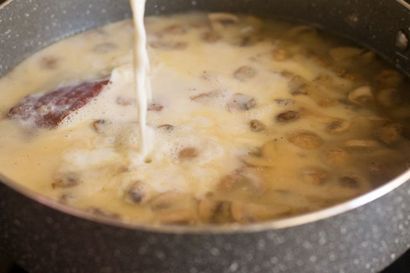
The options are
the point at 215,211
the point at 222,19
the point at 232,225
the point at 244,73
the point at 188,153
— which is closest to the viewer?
the point at 232,225

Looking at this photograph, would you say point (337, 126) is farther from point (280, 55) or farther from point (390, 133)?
point (280, 55)

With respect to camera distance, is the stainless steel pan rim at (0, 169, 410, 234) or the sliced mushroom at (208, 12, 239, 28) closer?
the stainless steel pan rim at (0, 169, 410, 234)

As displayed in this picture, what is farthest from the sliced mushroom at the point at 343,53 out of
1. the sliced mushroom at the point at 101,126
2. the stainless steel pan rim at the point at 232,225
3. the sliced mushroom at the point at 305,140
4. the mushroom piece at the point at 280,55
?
the stainless steel pan rim at the point at 232,225

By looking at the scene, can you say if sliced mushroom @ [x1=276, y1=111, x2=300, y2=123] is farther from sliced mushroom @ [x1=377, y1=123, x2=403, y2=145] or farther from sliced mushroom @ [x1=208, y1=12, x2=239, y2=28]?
sliced mushroom @ [x1=208, y1=12, x2=239, y2=28]

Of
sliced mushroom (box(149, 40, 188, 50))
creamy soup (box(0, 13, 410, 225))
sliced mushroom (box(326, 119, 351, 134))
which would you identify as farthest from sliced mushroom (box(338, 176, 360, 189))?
sliced mushroom (box(149, 40, 188, 50))

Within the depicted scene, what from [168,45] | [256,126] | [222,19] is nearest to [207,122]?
[256,126]

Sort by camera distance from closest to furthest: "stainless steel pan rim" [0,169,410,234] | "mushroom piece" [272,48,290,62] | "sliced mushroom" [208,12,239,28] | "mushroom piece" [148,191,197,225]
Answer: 1. "stainless steel pan rim" [0,169,410,234]
2. "mushroom piece" [148,191,197,225]
3. "mushroom piece" [272,48,290,62]
4. "sliced mushroom" [208,12,239,28]
